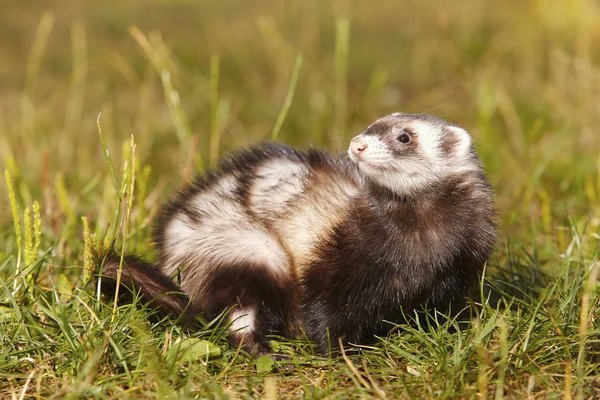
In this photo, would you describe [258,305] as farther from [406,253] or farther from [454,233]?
[454,233]

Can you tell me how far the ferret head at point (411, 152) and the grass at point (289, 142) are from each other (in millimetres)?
562

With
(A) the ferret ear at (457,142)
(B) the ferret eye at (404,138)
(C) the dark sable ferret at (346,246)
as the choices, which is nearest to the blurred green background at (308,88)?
(C) the dark sable ferret at (346,246)

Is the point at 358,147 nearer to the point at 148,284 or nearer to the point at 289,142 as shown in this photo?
the point at 148,284

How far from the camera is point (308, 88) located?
7992 millimetres

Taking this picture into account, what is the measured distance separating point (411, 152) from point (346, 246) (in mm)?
493

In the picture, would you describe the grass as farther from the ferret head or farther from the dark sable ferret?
the ferret head

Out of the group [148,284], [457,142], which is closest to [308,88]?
[457,142]

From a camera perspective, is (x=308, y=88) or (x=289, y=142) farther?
(x=308, y=88)

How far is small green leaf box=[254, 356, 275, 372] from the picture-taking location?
10.0 feet

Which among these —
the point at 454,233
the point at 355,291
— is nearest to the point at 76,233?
the point at 355,291

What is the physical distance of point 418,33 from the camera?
11.0 m

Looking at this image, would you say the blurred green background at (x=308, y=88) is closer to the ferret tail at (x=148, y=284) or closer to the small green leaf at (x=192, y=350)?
the ferret tail at (x=148, y=284)

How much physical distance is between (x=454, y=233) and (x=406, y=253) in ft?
0.74

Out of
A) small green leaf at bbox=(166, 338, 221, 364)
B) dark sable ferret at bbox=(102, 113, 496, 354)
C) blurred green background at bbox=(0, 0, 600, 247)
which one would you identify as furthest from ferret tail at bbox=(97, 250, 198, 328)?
blurred green background at bbox=(0, 0, 600, 247)
